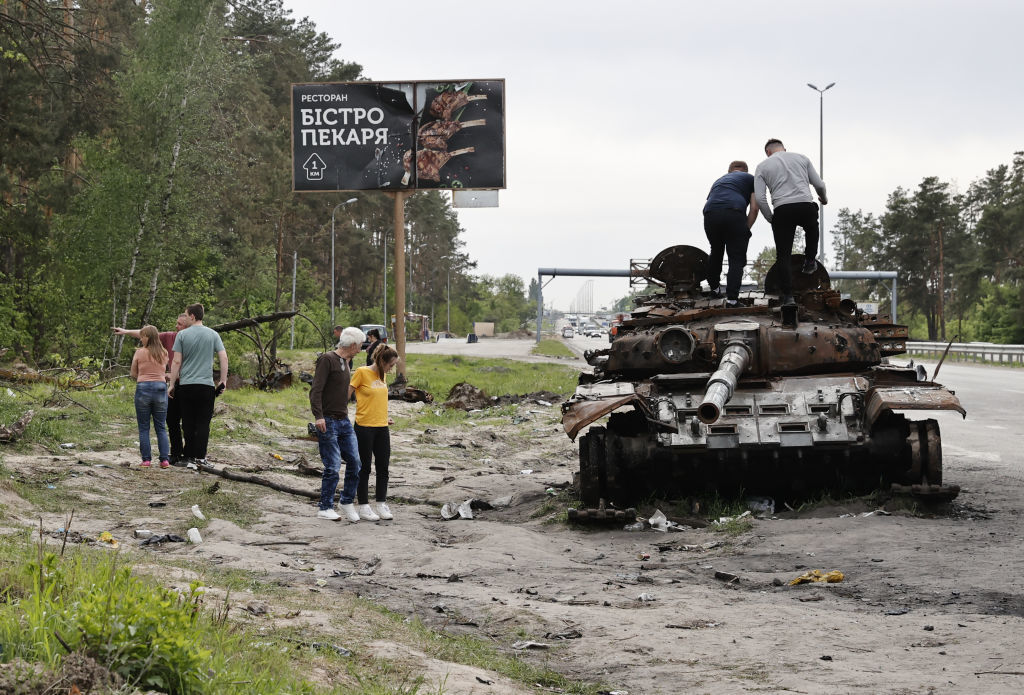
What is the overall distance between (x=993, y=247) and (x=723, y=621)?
2484 inches

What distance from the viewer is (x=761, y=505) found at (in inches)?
420

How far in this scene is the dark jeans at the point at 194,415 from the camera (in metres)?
12.5

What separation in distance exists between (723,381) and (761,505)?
1.66m

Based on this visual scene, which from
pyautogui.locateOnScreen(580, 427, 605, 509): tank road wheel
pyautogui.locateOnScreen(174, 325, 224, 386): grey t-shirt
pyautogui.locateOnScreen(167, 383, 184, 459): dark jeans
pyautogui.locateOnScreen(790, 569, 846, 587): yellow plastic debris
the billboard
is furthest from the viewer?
the billboard

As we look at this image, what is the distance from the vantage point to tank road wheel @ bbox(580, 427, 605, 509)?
10.3m

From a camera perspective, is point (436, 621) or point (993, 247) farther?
point (993, 247)

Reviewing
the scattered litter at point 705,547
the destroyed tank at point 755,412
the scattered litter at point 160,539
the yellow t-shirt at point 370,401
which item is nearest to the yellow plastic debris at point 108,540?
the scattered litter at point 160,539

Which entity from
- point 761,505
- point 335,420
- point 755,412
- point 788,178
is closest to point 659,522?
point 761,505

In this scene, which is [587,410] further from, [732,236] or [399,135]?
[399,135]

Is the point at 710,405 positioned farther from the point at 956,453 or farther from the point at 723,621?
the point at 956,453

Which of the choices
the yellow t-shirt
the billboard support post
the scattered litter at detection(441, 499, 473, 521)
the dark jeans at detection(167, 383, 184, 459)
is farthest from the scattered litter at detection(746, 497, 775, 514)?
the billboard support post

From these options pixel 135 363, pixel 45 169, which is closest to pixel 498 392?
pixel 45 169

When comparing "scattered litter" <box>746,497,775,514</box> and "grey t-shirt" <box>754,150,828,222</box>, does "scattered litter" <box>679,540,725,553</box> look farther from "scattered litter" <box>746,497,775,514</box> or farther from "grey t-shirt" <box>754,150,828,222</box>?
"grey t-shirt" <box>754,150,828,222</box>

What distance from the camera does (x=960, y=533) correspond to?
8.91m
